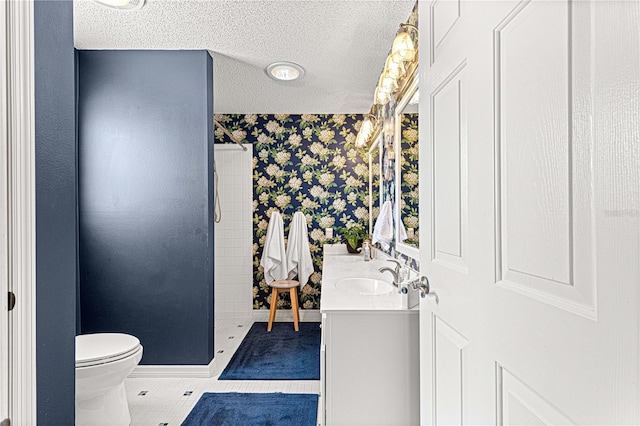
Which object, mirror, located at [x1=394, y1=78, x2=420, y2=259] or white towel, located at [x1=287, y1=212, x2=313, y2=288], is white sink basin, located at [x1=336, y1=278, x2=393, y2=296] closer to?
mirror, located at [x1=394, y1=78, x2=420, y2=259]

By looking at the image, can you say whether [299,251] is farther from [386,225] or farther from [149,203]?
[149,203]

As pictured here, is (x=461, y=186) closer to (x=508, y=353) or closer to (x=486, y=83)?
(x=486, y=83)

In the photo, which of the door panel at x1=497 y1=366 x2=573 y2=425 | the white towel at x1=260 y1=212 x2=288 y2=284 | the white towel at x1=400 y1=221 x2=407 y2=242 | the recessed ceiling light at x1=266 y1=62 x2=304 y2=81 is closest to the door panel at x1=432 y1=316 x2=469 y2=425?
the door panel at x1=497 y1=366 x2=573 y2=425

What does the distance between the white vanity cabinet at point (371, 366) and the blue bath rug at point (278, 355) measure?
3.99 ft

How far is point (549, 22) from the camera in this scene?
25.5 inches

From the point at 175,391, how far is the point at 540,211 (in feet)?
8.68

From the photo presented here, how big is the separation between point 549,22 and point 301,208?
158 inches

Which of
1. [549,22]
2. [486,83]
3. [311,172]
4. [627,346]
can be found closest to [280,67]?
[311,172]

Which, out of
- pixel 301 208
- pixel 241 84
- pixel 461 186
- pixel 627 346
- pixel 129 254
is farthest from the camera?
pixel 301 208

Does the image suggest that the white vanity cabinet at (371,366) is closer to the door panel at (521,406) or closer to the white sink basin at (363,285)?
the white sink basin at (363,285)

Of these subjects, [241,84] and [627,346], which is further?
[241,84]

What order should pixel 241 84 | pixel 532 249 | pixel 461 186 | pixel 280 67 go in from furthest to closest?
pixel 241 84 < pixel 280 67 < pixel 461 186 < pixel 532 249

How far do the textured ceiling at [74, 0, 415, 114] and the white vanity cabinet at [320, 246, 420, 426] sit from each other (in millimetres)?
1699

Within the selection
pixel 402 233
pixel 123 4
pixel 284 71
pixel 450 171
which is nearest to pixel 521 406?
pixel 450 171
